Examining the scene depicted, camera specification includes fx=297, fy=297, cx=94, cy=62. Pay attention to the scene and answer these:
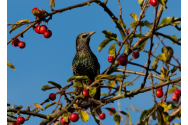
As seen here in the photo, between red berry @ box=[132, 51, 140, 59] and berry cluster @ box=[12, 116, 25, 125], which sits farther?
berry cluster @ box=[12, 116, 25, 125]

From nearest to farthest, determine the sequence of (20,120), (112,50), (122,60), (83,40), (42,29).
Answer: (122,60)
(112,50)
(20,120)
(42,29)
(83,40)

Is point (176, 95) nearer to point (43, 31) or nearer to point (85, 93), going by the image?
point (85, 93)

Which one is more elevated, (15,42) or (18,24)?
(15,42)

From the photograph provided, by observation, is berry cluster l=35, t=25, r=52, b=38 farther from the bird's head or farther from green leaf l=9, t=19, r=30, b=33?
the bird's head

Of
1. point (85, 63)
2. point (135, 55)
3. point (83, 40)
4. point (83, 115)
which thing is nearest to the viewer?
point (83, 115)

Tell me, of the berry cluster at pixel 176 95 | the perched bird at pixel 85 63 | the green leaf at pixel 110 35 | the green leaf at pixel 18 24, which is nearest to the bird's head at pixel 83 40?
the perched bird at pixel 85 63

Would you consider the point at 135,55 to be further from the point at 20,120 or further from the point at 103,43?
the point at 20,120

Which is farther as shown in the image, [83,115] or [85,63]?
[85,63]

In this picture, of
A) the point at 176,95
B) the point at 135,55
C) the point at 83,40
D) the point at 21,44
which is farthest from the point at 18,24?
the point at 83,40

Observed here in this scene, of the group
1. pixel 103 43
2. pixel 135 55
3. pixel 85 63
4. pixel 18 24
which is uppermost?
pixel 85 63

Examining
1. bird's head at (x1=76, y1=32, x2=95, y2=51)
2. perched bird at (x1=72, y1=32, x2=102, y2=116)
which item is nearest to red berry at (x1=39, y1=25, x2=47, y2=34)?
perched bird at (x1=72, y1=32, x2=102, y2=116)
